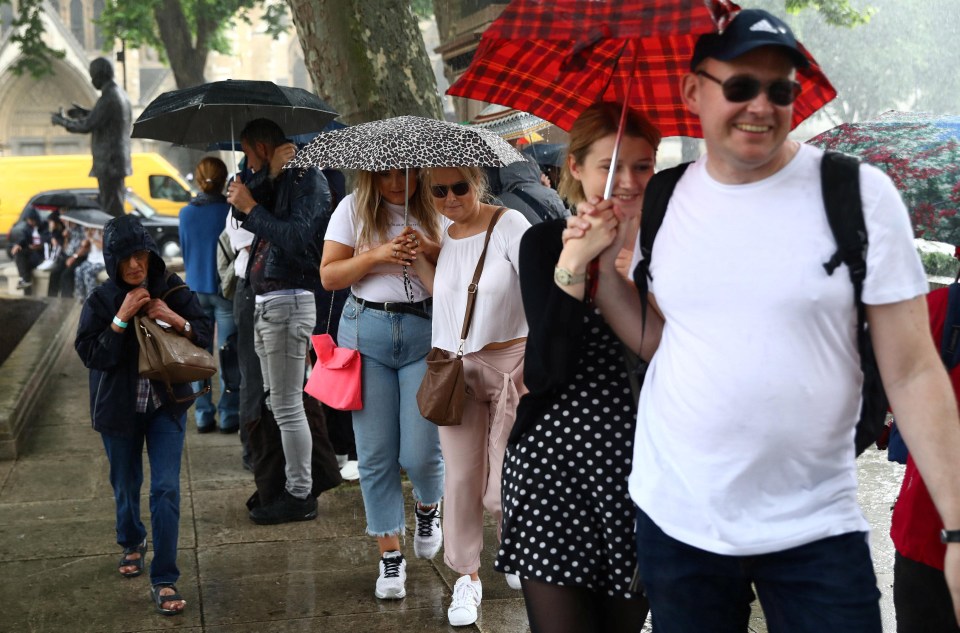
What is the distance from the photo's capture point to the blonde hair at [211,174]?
7.88 metres

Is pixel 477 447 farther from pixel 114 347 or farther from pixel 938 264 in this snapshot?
pixel 938 264

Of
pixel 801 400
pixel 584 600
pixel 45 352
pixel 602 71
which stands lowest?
pixel 45 352

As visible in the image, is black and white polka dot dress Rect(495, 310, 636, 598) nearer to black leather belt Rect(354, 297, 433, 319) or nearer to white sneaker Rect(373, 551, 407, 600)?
black leather belt Rect(354, 297, 433, 319)

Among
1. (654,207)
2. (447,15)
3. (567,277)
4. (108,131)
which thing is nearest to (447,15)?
(447,15)

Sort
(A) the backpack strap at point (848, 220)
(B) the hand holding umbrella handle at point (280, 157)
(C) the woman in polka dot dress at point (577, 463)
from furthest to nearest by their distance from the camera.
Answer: (B) the hand holding umbrella handle at point (280, 157)
(C) the woman in polka dot dress at point (577, 463)
(A) the backpack strap at point (848, 220)

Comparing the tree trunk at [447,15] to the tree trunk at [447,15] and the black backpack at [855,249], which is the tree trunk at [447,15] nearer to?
the tree trunk at [447,15]

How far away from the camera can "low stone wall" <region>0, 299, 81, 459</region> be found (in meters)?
7.96

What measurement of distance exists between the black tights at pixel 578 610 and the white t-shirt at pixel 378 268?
197 centimetres

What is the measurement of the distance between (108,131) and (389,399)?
9625 millimetres

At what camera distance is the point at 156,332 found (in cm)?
500

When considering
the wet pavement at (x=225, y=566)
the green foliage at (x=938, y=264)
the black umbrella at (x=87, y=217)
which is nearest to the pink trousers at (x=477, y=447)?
the wet pavement at (x=225, y=566)

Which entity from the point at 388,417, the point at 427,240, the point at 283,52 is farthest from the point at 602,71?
the point at 283,52

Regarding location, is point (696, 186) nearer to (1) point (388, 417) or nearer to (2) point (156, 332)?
(1) point (388, 417)

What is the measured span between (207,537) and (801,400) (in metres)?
4.31
